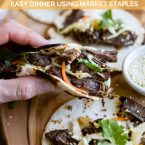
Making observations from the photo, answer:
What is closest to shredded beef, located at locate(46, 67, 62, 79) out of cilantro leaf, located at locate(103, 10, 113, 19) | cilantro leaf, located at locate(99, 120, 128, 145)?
cilantro leaf, located at locate(99, 120, 128, 145)

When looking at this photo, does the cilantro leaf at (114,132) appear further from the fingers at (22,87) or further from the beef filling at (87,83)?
the fingers at (22,87)

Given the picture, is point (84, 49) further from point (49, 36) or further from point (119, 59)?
point (49, 36)

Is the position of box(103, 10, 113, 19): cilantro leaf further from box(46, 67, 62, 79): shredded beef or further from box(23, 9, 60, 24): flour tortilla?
box(46, 67, 62, 79): shredded beef

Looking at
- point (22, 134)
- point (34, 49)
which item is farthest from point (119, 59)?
point (22, 134)

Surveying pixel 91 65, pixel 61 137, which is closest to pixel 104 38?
pixel 91 65

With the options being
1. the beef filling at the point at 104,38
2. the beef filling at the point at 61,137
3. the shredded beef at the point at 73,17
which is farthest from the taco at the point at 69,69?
the shredded beef at the point at 73,17

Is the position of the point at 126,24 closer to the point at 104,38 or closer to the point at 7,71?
the point at 104,38
